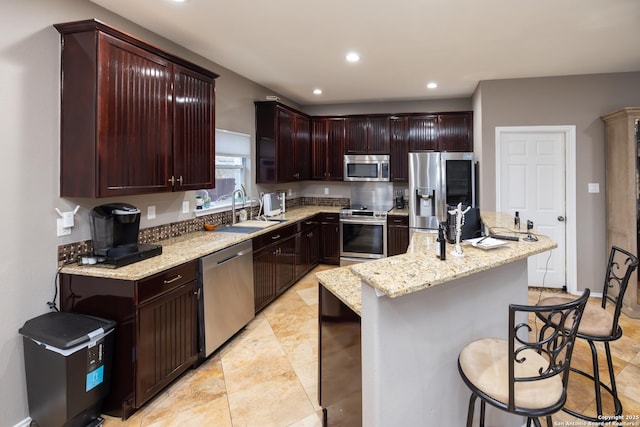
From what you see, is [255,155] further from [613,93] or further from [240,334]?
[613,93]

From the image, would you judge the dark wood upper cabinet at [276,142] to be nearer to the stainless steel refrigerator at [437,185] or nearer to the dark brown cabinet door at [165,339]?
the stainless steel refrigerator at [437,185]

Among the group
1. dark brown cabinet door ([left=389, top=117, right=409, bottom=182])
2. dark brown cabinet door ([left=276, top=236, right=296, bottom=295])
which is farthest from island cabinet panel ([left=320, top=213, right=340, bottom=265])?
dark brown cabinet door ([left=389, top=117, right=409, bottom=182])

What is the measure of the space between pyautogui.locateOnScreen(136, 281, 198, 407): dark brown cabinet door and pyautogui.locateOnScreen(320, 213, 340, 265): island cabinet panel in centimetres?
317

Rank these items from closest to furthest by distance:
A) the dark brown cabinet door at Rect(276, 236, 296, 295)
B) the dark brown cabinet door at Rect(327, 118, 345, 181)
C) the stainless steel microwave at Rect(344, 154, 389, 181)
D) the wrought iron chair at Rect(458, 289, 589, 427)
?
the wrought iron chair at Rect(458, 289, 589, 427) < the dark brown cabinet door at Rect(276, 236, 296, 295) < the stainless steel microwave at Rect(344, 154, 389, 181) < the dark brown cabinet door at Rect(327, 118, 345, 181)

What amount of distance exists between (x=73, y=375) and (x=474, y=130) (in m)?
5.45

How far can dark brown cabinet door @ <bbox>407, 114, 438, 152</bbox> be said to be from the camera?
554 cm

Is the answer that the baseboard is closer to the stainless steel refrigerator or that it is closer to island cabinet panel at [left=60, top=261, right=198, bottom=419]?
island cabinet panel at [left=60, top=261, right=198, bottom=419]

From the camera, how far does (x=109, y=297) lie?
2186 mm

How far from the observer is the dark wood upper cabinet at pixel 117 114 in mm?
2180

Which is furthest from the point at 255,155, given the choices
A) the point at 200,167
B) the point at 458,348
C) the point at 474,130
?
the point at 458,348

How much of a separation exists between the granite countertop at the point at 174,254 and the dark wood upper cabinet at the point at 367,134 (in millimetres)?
2477

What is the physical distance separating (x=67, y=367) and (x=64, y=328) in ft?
0.74

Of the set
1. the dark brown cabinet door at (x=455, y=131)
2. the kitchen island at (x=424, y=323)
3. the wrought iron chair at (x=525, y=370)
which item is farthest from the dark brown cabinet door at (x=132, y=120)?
the dark brown cabinet door at (x=455, y=131)

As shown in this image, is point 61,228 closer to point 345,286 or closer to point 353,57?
point 345,286
